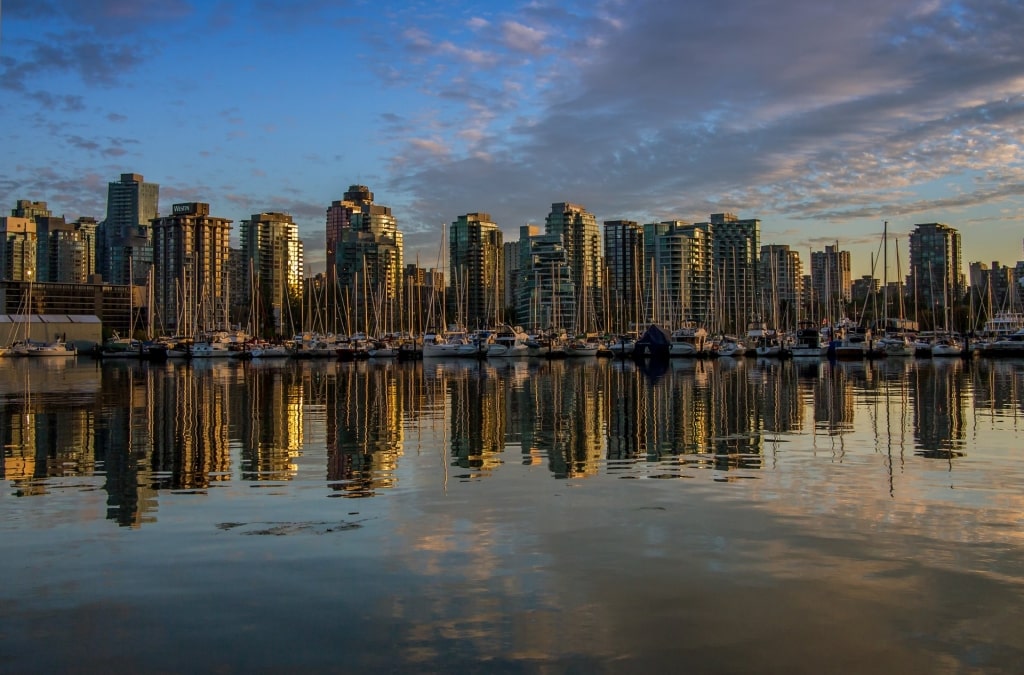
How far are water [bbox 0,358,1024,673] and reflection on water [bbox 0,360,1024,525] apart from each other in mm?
181

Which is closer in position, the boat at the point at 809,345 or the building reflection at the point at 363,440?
the building reflection at the point at 363,440

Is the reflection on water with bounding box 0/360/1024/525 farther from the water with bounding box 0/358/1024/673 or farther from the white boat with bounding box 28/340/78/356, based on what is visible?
the white boat with bounding box 28/340/78/356

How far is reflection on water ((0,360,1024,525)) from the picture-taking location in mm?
19516

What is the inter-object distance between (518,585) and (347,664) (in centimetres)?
278

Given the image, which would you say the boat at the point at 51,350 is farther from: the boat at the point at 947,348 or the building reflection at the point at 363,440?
the boat at the point at 947,348

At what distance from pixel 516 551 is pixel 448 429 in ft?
53.7

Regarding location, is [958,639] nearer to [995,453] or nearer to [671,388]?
Result: [995,453]

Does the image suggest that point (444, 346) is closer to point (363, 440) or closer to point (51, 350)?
point (51, 350)

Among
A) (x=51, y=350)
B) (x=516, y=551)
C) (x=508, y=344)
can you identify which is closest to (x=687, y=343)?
(x=508, y=344)

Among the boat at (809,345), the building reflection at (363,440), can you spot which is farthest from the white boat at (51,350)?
the building reflection at (363,440)

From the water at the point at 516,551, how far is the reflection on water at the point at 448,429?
7.1 inches

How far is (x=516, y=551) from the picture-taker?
12.1 metres

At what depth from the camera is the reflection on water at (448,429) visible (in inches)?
768

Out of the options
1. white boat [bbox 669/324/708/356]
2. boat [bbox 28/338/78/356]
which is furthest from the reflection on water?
boat [bbox 28/338/78/356]
